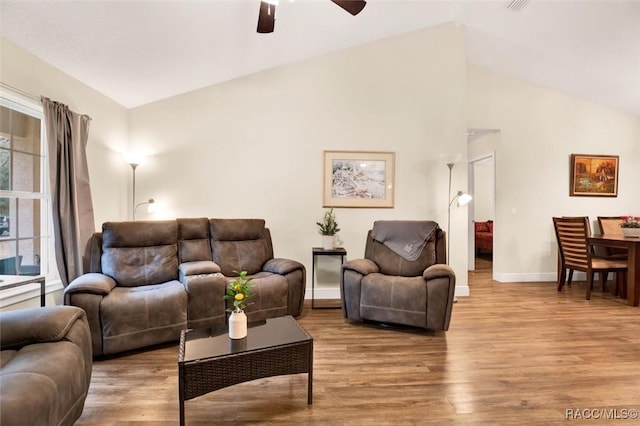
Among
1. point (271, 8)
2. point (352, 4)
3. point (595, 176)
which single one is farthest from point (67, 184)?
point (595, 176)

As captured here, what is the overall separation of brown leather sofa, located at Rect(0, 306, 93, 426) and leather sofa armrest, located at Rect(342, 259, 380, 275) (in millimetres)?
2114

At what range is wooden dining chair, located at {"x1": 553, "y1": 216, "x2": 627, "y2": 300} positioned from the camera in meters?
3.94

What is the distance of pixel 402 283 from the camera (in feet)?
9.62

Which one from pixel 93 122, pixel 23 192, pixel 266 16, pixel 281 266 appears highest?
pixel 266 16

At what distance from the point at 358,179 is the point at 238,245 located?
1.69 m

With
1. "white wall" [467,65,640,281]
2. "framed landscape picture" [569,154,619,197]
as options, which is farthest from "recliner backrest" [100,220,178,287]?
"framed landscape picture" [569,154,619,197]

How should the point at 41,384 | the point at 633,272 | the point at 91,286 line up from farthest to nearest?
the point at 633,272 → the point at 91,286 → the point at 41,384

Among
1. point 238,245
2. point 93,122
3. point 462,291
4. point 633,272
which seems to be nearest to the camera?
point 93,122

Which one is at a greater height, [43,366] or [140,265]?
[140,265]

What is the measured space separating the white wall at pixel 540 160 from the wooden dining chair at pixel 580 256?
534 millimetres

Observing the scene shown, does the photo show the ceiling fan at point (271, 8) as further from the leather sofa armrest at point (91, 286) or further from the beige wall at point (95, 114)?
the leather sofa armrest at point (91, 286)

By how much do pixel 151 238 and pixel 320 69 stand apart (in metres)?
2.81

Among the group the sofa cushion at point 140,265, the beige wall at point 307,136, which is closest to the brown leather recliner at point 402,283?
the beige wall at point 307,136

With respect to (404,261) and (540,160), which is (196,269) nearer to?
(404,261)
